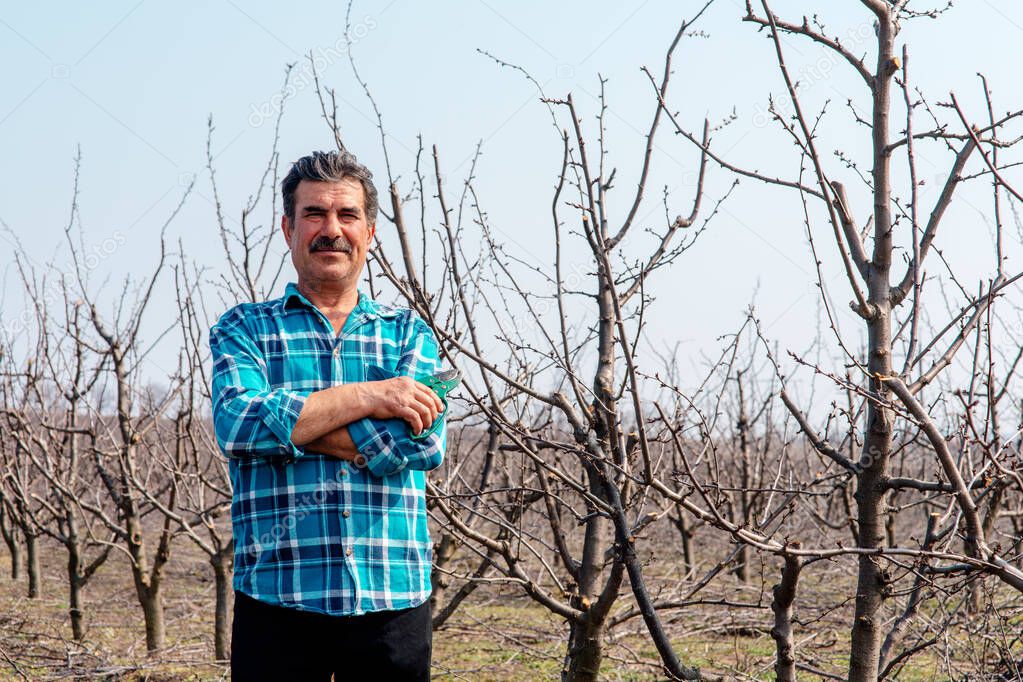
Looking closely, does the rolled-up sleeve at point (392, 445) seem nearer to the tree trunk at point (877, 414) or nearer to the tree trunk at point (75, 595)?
the tree trunk at point (877, 414)

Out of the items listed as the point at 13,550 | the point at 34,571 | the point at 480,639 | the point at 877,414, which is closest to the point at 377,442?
the point at 877,414

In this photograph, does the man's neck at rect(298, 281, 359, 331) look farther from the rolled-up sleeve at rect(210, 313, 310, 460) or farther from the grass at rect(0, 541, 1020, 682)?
the grass at rect(0, 541, 1020, 682)

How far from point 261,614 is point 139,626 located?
6.50 m

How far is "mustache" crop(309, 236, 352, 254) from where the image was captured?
2160 mm

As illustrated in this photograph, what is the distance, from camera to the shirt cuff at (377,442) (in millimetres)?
1966

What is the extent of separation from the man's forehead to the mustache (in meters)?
0.08

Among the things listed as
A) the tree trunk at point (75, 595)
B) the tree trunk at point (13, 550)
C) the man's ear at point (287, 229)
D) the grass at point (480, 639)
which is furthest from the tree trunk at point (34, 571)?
the man's ear at point (287, 229)

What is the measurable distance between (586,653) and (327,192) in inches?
83.7

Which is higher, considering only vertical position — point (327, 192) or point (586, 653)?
point (327, 192)

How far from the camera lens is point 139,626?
7711 millimetres

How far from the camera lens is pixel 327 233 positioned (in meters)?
2.15

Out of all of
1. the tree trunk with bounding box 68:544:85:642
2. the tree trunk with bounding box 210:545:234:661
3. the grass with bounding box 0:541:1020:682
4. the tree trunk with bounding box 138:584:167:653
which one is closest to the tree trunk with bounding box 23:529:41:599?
the grass with bounding box 0:541:1020:682

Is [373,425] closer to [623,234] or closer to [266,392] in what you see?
[266,392]

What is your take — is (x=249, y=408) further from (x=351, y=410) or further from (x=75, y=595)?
(x=75, y=595)
